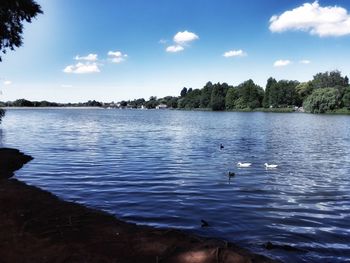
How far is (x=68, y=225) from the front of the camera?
13.1 meters

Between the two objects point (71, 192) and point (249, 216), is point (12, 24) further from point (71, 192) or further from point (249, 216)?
point (249, 216)

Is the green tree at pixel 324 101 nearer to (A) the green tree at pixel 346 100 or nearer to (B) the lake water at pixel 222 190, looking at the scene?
(A) the green tree at pixel 346 100

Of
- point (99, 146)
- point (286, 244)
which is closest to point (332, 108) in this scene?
point (99, 146)

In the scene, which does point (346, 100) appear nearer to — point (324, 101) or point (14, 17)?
point (324, 101)

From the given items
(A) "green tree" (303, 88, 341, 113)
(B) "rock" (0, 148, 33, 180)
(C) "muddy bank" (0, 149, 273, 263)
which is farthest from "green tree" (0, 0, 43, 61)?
(A) "green tree" (303, 88, 341, 113)

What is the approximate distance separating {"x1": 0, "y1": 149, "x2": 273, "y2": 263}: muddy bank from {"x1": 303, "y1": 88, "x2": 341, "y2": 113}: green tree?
165m

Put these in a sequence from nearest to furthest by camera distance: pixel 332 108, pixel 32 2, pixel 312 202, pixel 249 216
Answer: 1. pixel 249 216
2. pixel 312 202
3. pixel 32 2
4. pixel 332 108

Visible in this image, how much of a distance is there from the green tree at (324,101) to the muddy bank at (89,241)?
165 m

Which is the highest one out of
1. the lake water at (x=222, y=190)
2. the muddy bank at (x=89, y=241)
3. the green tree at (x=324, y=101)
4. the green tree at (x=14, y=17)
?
the green tree at (x=14, y=17)

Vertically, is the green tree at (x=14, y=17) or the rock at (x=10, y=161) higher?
the green tree at (x=14, y=17)

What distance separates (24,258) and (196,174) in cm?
1757

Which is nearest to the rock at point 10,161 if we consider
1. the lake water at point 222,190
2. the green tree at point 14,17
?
the lake water at point 222,190

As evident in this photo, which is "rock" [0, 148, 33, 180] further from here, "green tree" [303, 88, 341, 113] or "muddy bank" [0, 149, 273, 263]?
"green tree" [303, 88, 341, 113]

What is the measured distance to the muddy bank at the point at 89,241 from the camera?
10398 millimetres
